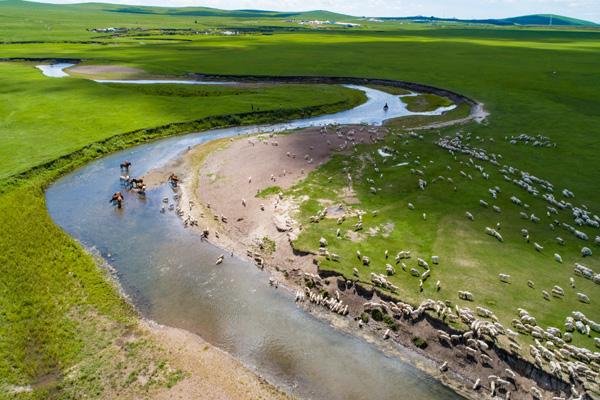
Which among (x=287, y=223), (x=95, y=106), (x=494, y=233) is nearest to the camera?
(x=494, y=233)

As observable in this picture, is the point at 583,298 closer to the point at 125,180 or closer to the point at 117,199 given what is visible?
the point at 117,199

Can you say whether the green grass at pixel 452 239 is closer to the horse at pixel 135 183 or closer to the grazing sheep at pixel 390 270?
the grazing sheep at pixel 390 270

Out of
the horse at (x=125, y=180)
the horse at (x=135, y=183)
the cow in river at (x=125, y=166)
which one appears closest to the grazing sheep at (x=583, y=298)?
the horse at (x=135, y=183)

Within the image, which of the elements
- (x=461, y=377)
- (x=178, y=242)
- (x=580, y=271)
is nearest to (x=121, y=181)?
Answer: (x=178, y=242)

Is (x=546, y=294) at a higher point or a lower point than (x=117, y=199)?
higher

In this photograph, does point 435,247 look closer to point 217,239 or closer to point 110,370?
point 217,239

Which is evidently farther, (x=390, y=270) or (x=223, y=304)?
(x=390, y=270)

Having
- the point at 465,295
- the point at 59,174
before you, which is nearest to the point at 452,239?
the point at 465,295
